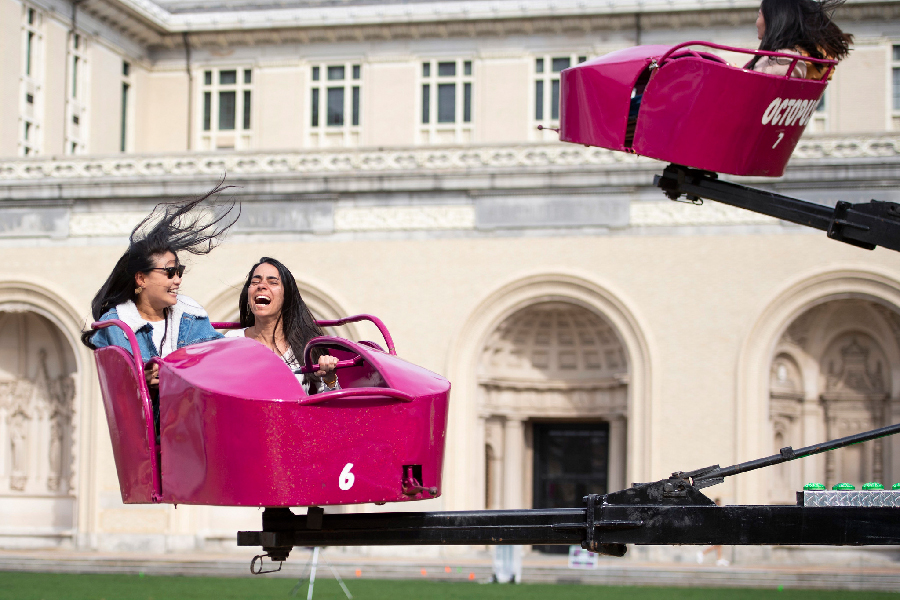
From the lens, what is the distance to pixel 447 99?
26.7 metres

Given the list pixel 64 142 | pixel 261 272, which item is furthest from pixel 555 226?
pixel 261 272

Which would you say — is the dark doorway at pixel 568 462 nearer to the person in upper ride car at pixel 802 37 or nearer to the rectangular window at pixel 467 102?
the rectangular window at pixel 467 102

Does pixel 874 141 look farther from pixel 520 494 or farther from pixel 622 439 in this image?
pixel 520 494

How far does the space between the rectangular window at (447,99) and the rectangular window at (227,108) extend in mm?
4053

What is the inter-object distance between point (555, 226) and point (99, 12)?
1171cm

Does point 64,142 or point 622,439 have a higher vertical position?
point 64,142

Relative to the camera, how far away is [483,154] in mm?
22016

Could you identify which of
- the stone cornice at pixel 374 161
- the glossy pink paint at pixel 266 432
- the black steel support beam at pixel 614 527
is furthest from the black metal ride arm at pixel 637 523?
the stone cornice at pixel 374 161

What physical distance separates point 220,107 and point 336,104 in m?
2.78

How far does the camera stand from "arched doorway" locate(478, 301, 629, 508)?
22.6 m

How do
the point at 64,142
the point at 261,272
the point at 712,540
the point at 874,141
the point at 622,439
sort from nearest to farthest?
1. the point at 712,540
2. the point at 261,272
3. the point at 874,141
4. the point at 622,439
5. the point at 64,142

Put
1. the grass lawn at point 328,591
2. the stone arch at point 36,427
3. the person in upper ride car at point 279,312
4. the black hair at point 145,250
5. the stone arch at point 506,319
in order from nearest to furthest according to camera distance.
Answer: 1. the black hair at point 145,250
2. the person in upper ride car at point 279,312
3. the grass lawn at point 328,591
4. the stone arch at point 506,319
5. the stone arch at point 36,427

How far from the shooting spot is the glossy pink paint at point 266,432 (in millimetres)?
4273

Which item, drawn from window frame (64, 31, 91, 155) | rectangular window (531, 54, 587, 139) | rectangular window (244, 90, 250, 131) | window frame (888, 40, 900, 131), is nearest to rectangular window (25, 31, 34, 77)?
window frame (64, 31, 91, 155)
